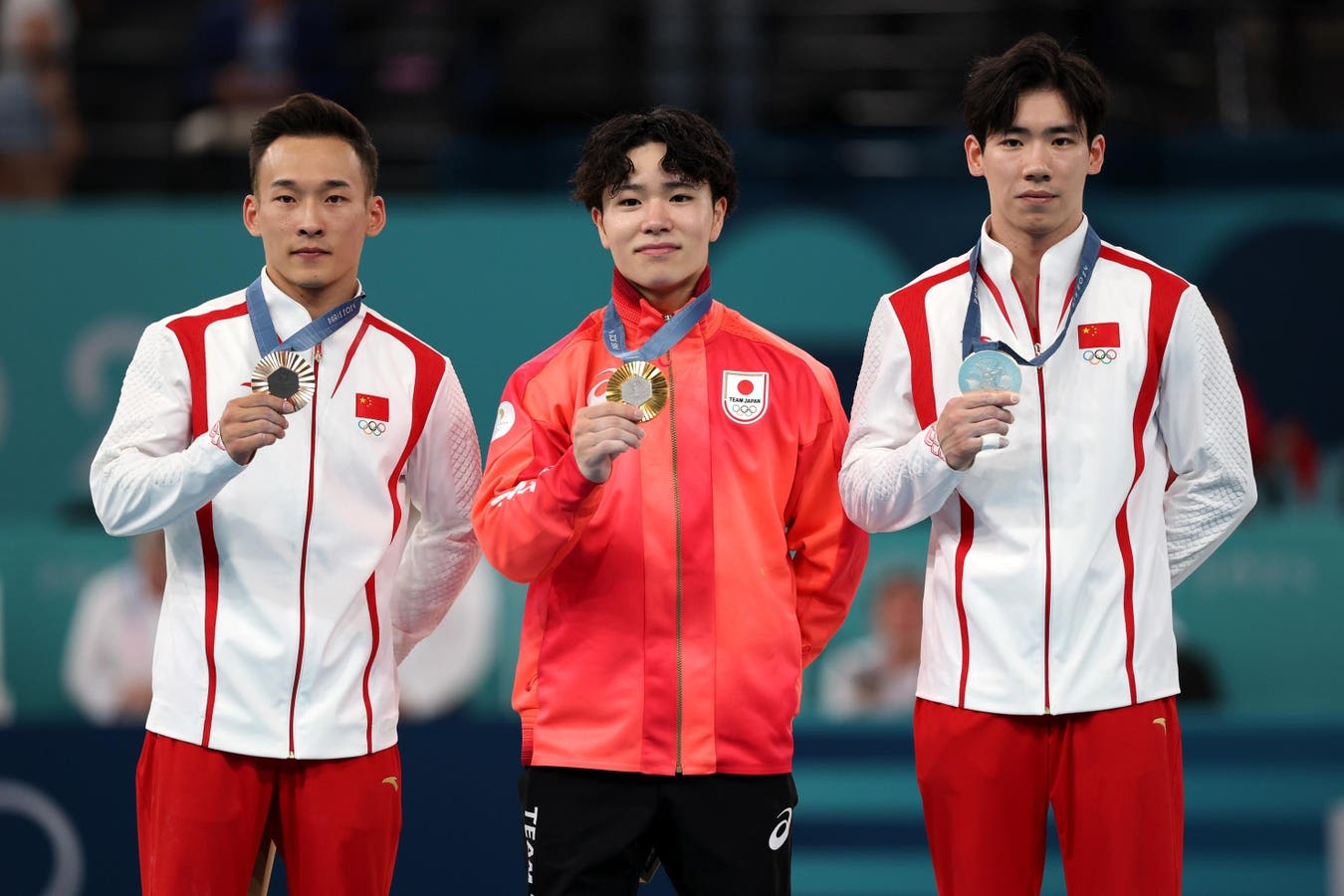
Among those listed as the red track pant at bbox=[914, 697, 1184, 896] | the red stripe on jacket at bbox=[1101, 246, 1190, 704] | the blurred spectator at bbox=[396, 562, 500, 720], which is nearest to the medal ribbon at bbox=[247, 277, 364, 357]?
the red track pant at bbox=[914, 697, 1184, 896]

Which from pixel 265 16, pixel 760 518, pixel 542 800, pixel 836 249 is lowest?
pixel 542 800

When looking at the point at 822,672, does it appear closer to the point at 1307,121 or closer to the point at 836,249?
the point at 836,249

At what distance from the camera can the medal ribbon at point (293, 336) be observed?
370cm

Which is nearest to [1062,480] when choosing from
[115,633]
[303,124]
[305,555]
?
[305,555]

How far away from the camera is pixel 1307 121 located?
898cm

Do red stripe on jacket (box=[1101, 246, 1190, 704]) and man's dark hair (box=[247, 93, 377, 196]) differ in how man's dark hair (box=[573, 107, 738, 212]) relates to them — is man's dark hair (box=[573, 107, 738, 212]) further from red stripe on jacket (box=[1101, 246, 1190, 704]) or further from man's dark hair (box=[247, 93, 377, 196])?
red stripe on jacket (box=[1101, 246, 1190, 704])

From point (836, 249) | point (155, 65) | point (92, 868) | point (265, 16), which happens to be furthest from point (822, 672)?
point (155, 65)

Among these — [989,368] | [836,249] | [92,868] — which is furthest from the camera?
[836,249]

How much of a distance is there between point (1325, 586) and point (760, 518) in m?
4.20

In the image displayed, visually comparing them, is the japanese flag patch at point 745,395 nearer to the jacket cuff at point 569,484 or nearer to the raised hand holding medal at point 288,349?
the jacket cuff at point 569,484

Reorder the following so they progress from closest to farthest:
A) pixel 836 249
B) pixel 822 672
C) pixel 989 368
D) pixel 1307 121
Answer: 1. pixel 989 368
2. pixel 822 672
3. pixel 836 249
4. pixel 1307 121

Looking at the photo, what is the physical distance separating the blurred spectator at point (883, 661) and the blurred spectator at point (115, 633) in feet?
9.13

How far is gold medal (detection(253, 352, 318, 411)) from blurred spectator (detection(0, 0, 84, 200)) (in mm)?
5588

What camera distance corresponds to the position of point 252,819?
11.6 ft
